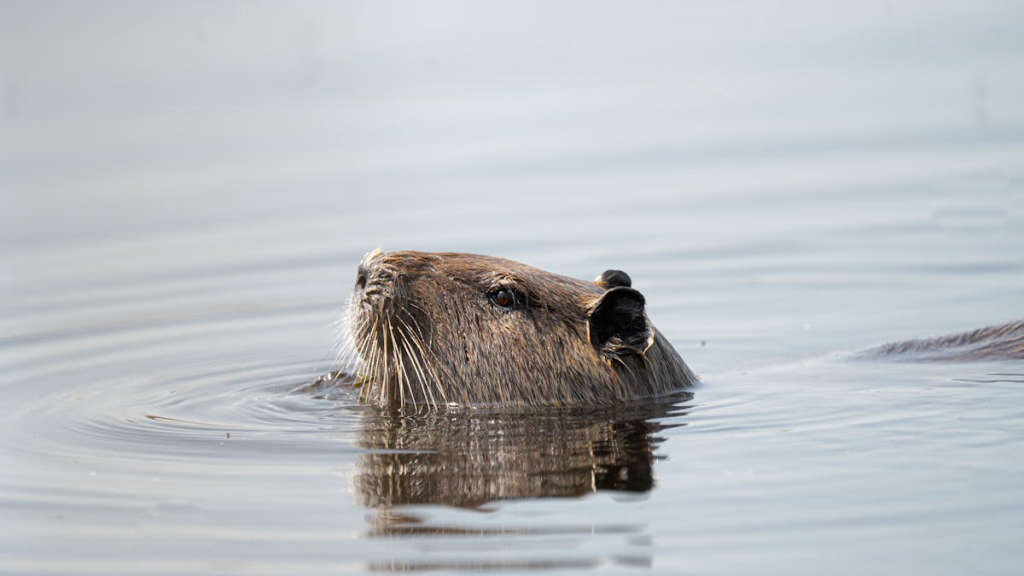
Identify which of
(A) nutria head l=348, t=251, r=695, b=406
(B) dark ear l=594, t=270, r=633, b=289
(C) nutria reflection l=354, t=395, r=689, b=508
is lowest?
(C) nutria reflection l=354, t=395, r=689, b=508

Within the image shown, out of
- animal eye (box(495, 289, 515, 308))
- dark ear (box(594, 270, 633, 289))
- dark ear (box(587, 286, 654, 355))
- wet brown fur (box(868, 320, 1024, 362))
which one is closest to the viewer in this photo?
dark ear (box(587, 286, 654, 355))

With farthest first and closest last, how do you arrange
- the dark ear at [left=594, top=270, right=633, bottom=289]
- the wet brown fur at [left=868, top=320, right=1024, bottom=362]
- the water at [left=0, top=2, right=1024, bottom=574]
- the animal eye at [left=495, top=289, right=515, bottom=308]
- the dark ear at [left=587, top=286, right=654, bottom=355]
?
the wet brown fur at [left=868, top=320, right=1024, bottom=362]
the dark ear at [left=594, top=270, right=633, bottom=289]
the animal eye at [left=495, top=289, right=515, bottom=308]
the dark ear at [left=587, top=286, right=654, bottom=355]
the water at [left=0, top=2, right=1024, bottom=574]

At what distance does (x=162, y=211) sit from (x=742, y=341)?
624cm

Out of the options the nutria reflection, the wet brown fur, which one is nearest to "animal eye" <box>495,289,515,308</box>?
Result: the nutria reflection

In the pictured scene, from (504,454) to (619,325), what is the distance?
99 cm

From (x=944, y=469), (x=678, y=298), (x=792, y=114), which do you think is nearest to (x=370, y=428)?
(x=944, y=469)

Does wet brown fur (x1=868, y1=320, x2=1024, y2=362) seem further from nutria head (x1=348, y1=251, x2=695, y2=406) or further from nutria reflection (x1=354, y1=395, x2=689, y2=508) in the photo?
nutria head (x1=348, y1=251, x2=695, y2=406)

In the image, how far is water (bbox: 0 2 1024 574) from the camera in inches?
210

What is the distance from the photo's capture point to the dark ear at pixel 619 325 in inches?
273

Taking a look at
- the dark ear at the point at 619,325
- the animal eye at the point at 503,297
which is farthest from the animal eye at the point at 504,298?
the dark ear at the point at 619,325

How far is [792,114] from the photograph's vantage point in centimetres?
1638

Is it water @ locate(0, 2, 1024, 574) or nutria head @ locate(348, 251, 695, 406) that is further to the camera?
nutria head @ locate(348, 251, 695, 406)

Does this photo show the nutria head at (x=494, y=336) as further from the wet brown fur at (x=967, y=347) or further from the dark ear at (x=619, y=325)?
the wet brown fur at (x=967, y=347)

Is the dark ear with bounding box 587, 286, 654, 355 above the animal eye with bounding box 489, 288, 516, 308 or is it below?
below
